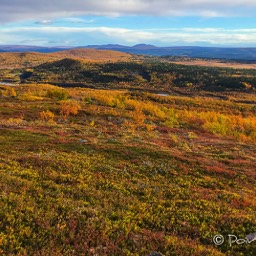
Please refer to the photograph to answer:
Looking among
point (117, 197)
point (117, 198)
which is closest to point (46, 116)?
point (117, 197)

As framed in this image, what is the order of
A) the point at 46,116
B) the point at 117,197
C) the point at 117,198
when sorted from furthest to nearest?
the point at 46,116
the point at 117,197
the point at 117,198

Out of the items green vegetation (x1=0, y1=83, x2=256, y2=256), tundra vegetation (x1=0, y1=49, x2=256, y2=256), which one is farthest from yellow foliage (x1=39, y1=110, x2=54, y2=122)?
green vegetation (x1=0, y1=83, x2=256, y2=256)

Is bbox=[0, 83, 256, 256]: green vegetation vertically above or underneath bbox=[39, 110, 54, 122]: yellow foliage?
above

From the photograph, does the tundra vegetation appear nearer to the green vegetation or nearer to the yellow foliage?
the green vegetation

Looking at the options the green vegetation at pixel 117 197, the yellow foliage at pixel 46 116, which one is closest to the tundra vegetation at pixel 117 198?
the green vegetation at pixel 117 197

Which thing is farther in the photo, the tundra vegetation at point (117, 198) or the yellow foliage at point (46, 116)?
the yellow foliage at point (46, 116)

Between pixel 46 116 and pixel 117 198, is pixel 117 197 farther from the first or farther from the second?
pixel 46 116

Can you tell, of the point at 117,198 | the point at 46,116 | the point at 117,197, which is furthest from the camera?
the point at 46,116

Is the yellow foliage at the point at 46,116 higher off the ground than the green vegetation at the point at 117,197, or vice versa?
the green vegetation at the point at 117,197

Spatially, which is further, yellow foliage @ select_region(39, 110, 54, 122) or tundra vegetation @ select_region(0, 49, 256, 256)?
yellow foliage @ select_region(39, 110, 54, 122)

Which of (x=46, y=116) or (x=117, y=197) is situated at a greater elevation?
(x=117, y=197)

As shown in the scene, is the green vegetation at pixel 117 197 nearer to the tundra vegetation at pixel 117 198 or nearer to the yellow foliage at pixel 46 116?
the tundra vegetation at pixel 117 198

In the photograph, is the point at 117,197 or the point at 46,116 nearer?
the point at 117,197
